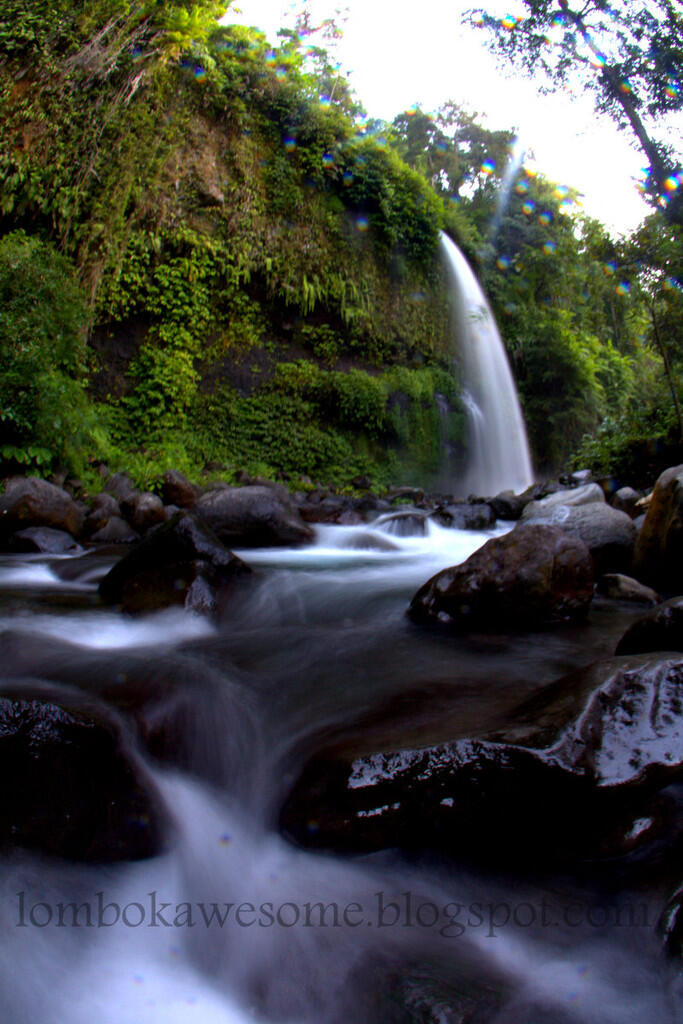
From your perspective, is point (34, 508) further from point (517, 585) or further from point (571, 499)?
point (571, 499)

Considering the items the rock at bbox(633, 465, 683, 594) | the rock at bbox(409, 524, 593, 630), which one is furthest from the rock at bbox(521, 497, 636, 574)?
the rock at bbox(409, 524, 593, 630)

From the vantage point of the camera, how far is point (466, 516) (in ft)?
27.0

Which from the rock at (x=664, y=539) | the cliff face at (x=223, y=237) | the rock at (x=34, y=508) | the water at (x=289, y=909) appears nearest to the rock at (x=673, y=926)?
the water at (x=289, y=909)

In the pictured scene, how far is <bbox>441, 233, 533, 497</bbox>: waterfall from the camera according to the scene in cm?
1473

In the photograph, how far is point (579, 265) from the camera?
887cm

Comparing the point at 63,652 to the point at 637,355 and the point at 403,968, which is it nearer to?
the point at 403,968

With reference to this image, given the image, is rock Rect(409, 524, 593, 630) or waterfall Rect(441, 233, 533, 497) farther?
waterfall Rect(441, 233, 533, 497)

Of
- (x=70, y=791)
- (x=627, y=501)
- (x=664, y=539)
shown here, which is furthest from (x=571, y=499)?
(x=70, y=791)

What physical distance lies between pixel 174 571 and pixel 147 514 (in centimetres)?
346

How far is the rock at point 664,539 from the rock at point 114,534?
5.11m

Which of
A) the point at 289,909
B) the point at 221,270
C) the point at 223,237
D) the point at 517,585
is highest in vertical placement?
the point at 223,237

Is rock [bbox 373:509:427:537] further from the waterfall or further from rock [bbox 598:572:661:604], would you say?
the waterfall

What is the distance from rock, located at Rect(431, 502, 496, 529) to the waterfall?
5826mm

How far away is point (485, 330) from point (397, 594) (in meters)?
13.9
